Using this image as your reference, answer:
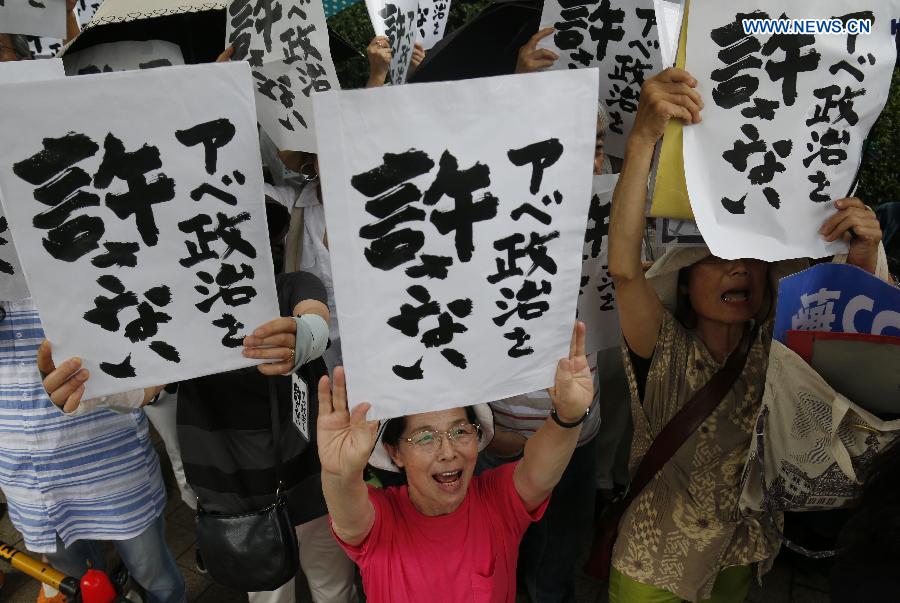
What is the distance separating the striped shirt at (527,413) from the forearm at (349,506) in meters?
0.97

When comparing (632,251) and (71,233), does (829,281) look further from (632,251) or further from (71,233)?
(71,233)

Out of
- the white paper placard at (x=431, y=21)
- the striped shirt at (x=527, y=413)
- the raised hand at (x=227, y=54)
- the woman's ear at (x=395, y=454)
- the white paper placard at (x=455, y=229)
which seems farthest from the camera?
the white paper placard at (x=431, y=21)

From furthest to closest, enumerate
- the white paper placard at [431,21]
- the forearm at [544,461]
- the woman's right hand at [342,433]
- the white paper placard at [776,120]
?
the white paper placard at [431,21]
the forearm at [544,461]
the white paper placard at [776,120]
the woman's right hand at [342,433]

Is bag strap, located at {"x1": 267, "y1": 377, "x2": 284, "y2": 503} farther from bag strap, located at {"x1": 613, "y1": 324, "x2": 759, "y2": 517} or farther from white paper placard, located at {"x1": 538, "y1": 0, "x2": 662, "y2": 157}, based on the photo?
white paper placard, located at {"x1": 538, "y1": 0, "x2": 662, "y2": 157}

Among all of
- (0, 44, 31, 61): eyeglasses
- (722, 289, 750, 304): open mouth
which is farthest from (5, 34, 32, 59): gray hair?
(722, 289, 750, 304): open mouth

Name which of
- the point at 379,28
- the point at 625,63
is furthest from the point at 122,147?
the point at 379,28

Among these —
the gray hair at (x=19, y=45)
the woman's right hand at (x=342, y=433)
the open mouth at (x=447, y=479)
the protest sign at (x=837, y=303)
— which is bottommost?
the open mouth at (x=447, y=479)

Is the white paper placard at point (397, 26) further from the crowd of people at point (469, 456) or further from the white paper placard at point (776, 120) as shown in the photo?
the white paper placard at point (776, 120)

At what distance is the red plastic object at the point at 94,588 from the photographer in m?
2.77

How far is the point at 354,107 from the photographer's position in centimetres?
137

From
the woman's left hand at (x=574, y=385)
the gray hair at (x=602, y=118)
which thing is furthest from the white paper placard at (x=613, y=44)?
the woman's left hand at (x=574, y=385)

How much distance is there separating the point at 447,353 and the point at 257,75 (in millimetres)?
1541

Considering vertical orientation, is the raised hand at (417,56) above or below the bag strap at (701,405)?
above

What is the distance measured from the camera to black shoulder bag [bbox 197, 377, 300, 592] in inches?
91.1
